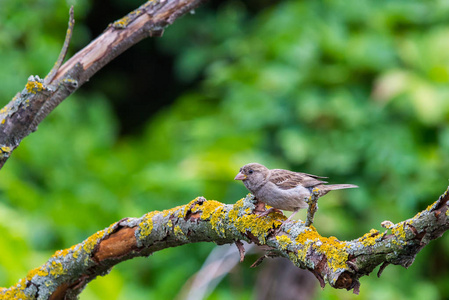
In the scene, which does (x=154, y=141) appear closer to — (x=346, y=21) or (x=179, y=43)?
(x=179, y=43)

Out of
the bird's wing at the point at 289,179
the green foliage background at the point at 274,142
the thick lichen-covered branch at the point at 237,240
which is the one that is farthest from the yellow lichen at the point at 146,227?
the green foliage background at the point at 274,142

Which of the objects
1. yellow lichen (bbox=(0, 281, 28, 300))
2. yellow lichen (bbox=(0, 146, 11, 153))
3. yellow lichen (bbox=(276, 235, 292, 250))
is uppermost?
yellow lichen (bbox=(0, 146, 11, 153))

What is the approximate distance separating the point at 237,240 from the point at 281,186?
0.52 m

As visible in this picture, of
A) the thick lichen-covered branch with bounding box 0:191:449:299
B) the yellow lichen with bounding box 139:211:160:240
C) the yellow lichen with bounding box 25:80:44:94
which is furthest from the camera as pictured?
the yellow lichen with bounding box 25:80:44:94

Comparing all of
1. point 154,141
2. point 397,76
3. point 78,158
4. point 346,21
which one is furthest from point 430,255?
point 78,158

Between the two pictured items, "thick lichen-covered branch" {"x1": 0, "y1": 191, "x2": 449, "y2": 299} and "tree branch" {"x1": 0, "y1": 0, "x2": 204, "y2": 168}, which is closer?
"thick lichen-covered branch" {"x1": 0, "y1": 191, "x2": 449, "y2": 299}

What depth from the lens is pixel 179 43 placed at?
8062mm

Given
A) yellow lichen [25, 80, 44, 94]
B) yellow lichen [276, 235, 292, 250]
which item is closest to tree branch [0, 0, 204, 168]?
yellow lichen [25, 80, 44, 94]

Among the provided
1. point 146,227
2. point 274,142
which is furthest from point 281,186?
point 274,142

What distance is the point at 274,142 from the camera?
655 centimetres

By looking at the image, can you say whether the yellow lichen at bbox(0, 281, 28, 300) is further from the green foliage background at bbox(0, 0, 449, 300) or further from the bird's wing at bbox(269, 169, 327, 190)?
the green foliage background at bbox(0, 0, 449, 300)

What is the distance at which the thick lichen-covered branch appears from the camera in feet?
5.97

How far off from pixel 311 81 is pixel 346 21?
3.30 ft

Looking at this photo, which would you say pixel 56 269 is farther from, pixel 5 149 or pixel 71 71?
pixel 71 71
